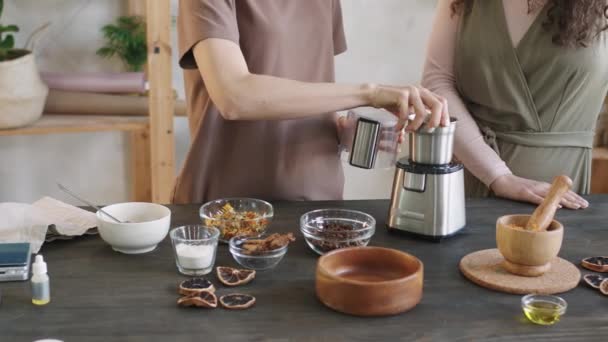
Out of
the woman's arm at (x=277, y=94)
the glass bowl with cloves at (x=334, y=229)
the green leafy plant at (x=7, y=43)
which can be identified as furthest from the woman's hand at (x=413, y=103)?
the green leafy plant at (x=7, y=43)

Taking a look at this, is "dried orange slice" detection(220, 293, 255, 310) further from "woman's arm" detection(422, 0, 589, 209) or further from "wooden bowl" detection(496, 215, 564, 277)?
"woman's arm" detection(422, 0, 589, 209)

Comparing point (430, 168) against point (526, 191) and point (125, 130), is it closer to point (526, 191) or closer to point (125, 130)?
point (526, 191)

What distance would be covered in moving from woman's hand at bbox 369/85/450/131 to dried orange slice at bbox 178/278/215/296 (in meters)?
0.53

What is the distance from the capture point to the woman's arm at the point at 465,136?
1.78 metres

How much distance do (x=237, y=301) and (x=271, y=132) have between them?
2.00 feet

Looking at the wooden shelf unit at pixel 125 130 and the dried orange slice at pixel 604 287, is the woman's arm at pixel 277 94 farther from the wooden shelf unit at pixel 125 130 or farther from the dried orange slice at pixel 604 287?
the wooden shelf unit at pixel 125 130

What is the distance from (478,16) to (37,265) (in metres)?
1.32

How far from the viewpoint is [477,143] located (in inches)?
74.6

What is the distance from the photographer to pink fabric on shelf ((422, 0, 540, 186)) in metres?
1.87

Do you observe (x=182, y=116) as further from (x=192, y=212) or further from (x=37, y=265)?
(x=37, y=265)

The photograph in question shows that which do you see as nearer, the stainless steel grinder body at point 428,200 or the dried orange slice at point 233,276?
the dried orange slice at point 233,276

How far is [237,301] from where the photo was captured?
1153 millimetres

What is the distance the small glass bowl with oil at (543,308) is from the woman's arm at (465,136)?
63 cm

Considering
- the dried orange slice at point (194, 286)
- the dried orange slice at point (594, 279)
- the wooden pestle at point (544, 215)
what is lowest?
the dried orange slice at point (194, 286)
